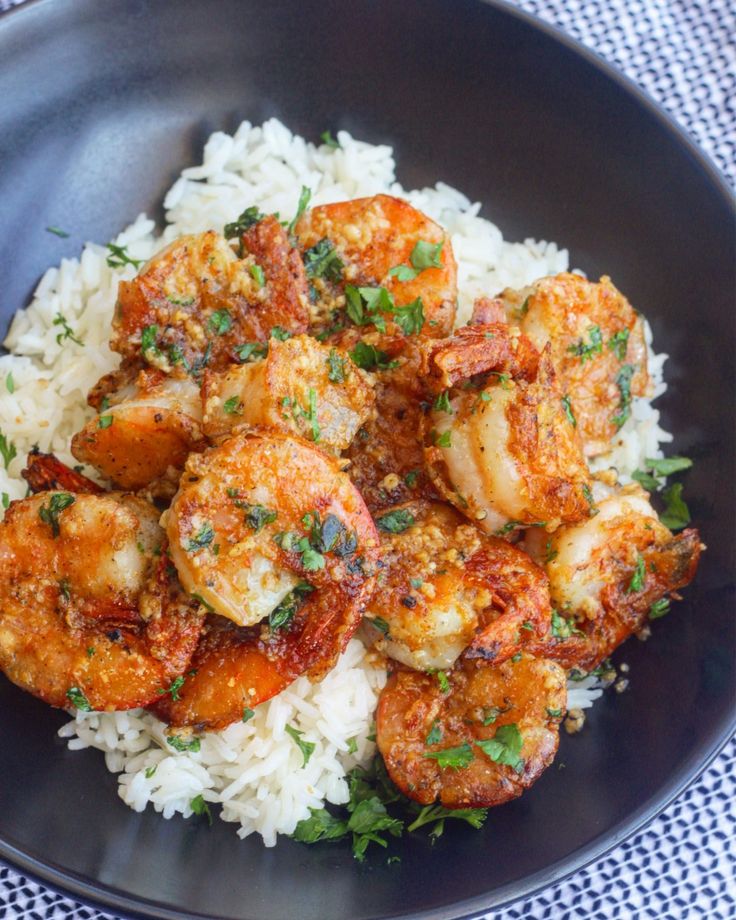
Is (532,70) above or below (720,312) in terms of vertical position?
above

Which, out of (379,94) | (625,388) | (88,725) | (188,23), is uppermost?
(188,23)

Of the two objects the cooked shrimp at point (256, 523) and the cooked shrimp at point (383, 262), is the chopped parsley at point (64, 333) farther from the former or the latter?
the cooked shrimp at point (256, 523)

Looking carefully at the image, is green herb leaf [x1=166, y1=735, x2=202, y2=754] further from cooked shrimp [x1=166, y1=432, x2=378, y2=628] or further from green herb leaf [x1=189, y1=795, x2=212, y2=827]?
cooked shrimp [x1=166, y1=432, x2=378, y2=628]

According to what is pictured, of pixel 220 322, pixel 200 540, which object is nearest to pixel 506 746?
pixel 200 540

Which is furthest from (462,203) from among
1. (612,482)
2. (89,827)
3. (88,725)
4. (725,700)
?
(89,827)

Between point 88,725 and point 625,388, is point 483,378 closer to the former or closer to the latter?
point 625,388

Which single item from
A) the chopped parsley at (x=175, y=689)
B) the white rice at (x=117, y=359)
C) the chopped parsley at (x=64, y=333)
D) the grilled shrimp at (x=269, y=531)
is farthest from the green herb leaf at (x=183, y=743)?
the chopped parsley at (x=64, y=333)

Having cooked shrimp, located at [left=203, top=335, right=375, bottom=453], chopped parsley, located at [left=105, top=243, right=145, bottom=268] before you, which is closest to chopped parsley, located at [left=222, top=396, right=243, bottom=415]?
cooked shrimp, located at [left=203, top=335, right=375, bottom=453]

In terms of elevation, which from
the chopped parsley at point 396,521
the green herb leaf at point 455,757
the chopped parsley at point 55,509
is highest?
the chopped parsley at point 55,509
